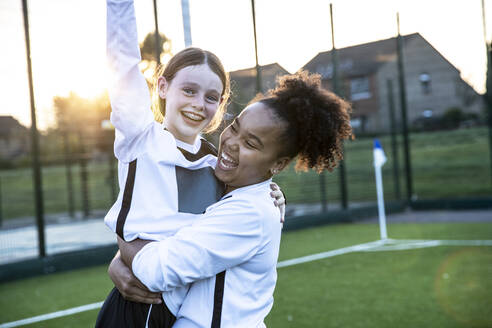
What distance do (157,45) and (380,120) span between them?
645 centimetres

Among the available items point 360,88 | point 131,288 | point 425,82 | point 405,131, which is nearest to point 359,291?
point 131,288

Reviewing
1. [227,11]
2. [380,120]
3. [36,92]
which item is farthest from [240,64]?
[380,120]

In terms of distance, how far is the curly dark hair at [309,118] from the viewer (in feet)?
5.14

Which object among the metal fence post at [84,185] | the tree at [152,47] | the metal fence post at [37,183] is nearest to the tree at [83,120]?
the metal fence post at [84,185]

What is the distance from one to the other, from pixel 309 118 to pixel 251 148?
0.67 feet

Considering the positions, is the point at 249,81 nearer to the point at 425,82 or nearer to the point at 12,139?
the point at 12,139

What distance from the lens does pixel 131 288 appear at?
1.50 metres

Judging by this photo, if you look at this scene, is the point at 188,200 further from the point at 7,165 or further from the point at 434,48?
the point at 434,48

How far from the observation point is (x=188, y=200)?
5.16 feet

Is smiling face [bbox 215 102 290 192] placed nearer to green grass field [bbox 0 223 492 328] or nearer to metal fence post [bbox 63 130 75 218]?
green grass field [bbox 0 223 492 328]

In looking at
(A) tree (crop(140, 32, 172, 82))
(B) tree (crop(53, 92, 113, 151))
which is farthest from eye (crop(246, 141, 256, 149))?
(B) tree (crop(53, 92, 113, 151))

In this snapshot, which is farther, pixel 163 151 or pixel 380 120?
pixel 380 120

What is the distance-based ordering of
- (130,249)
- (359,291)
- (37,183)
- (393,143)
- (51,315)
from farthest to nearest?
(393,143)
(37,183)
(359,291)
(51,315)
(130,249)

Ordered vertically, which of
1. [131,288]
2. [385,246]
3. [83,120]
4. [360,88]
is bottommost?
[385,246]
